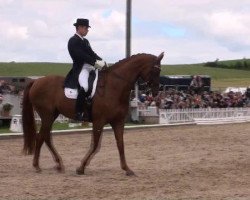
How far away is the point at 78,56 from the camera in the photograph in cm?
1110

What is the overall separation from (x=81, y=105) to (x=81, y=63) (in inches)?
28.8

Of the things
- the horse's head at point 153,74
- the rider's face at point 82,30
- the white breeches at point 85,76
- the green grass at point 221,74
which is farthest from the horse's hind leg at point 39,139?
the green grass at point 221,74

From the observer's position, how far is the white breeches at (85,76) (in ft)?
36.5

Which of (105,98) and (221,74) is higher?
(221,74)

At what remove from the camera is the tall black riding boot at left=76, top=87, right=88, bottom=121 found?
36.6 feet

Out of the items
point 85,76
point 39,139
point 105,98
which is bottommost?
point 39,139

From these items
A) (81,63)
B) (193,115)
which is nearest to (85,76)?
(81,63)

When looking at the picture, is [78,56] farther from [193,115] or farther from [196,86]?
[196,86]

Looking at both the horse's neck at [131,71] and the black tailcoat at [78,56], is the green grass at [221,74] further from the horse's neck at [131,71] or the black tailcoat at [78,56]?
the black tailcoat at [78,56]

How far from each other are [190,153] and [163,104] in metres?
14.6

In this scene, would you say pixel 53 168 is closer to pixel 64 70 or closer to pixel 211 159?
pixel 211 159

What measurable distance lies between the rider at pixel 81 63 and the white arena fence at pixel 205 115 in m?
16.1

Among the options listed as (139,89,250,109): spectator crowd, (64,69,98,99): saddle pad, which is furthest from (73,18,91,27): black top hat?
(139,89,250,109): spectator crowd

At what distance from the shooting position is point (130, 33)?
27594 mm
